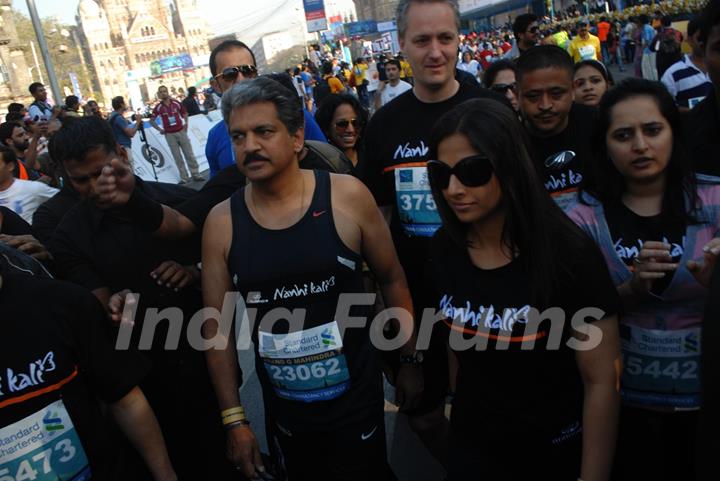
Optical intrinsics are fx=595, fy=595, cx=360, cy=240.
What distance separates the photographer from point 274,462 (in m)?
2.67

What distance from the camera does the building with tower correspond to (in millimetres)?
123812

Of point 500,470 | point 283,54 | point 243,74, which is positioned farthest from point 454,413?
point 283,54

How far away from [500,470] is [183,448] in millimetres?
1588

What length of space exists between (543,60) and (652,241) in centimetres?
145

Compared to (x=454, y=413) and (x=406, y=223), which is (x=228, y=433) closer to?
(x=454, y=413)

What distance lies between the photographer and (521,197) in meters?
1.92

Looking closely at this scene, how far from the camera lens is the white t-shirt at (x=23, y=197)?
14.0ft

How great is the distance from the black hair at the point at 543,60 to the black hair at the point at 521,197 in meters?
1.32

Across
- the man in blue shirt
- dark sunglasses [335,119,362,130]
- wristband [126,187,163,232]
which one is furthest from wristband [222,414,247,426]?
dark sunglasses [335,119,362,130]

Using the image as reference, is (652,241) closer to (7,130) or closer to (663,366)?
(663,366)

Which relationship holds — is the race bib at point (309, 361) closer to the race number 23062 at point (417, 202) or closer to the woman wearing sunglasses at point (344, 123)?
the race number 23062 at point (417, 202)

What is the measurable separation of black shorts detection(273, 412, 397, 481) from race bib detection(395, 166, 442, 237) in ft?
3.13

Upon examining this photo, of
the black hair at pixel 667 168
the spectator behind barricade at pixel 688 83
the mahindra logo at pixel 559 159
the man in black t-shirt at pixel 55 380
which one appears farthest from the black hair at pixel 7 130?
the spectator behind barricade at pixel 688 83

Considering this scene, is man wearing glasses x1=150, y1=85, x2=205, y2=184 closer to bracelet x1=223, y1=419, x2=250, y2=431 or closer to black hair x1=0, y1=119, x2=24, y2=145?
black hair x1=0, y1=119, x2=24, y2=145
